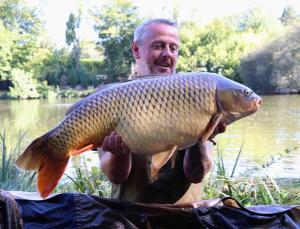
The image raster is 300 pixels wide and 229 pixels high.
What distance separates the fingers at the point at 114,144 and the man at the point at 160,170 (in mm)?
89

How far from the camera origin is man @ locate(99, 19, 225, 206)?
1.65 metres

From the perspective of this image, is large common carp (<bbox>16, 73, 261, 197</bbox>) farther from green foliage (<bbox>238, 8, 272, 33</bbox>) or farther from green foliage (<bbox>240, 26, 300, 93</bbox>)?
green foliage (<bbox>238, 8, 272, 33</bbox>)

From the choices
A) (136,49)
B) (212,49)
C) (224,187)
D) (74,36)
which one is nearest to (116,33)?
(74,36)

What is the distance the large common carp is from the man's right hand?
3 cm

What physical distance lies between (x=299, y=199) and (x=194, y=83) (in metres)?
1.85

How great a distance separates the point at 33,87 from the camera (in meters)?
29.1

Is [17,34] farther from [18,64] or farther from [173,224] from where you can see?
[173,224]

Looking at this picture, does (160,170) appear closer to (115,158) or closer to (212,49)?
(115,158)

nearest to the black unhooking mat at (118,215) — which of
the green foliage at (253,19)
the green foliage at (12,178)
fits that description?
the green foliage at (12,178)

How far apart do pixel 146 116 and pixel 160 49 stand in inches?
19.2

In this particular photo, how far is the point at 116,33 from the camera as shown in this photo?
3584 centimetres

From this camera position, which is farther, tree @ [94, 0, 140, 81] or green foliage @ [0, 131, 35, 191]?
tree @ [94, 0, 140, 81]

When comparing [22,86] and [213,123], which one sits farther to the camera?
[22,86]

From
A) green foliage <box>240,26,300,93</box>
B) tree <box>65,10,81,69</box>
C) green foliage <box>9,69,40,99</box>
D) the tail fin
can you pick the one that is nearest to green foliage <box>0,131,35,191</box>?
the tail fin
